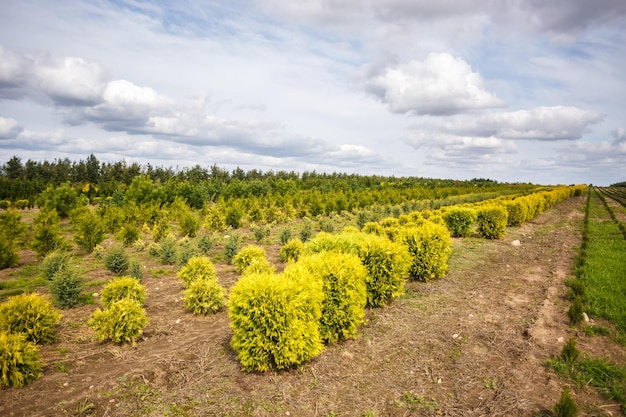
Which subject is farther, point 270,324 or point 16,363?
point 270,324

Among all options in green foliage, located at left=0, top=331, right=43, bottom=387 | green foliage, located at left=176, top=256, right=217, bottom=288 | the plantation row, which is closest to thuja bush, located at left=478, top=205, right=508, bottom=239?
the plantation row

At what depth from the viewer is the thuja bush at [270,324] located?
15.4 ft

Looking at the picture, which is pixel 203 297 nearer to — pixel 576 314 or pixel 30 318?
pixel 30 318

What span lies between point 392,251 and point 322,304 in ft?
7.52

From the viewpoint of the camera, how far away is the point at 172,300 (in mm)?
7754

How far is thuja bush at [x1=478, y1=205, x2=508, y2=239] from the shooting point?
15.8 meters

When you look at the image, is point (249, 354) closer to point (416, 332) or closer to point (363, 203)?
point (416, 332)

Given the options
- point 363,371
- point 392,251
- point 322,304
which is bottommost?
point 363,371

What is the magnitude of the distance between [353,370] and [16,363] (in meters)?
4.57

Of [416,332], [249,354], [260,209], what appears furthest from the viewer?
[260,209]

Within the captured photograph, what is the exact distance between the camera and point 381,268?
23.7ft

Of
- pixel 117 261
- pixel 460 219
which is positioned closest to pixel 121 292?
pixel 117 261

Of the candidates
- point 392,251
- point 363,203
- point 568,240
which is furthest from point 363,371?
point 363,203

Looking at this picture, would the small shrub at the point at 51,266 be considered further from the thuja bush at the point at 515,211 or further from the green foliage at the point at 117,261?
the thuja bush at the point at 515,211
